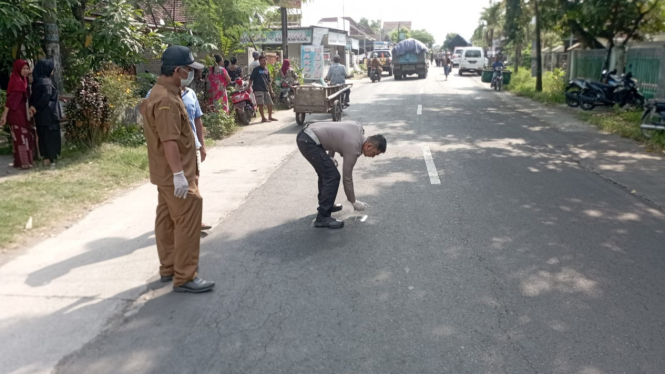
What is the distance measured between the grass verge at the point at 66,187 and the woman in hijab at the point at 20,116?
326 millimetres

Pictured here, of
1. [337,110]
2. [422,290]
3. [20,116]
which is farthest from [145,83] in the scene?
[422,290]

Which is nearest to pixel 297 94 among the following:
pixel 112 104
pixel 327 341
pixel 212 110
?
pixel 212 110

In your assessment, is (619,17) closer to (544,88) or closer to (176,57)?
(544,88)

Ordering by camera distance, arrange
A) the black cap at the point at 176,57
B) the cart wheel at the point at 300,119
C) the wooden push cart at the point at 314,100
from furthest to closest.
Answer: the cart wheel at the point at 300,119
the wooden push cart at the point at 314,100
the black cap at the point at 176,57

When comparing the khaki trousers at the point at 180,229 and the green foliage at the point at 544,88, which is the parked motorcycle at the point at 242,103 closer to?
the khaki trousers at the point at 180,229

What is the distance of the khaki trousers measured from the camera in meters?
4.43

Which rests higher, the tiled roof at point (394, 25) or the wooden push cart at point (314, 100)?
the tiled roof at point (394, 25)

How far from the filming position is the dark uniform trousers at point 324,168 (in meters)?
5.98

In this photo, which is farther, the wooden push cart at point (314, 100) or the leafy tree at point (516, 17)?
the leafy tree at point (516, 17)

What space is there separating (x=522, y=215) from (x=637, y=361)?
318 cm

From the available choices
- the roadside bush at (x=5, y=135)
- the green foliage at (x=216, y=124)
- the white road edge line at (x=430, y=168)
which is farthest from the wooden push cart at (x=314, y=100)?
the roadside bush at (x=5, y=135)

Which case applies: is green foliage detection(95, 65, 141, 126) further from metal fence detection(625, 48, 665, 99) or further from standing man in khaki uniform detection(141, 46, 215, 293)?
metal fence detection(625, 48, 665, 99)

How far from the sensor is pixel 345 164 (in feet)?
18.9

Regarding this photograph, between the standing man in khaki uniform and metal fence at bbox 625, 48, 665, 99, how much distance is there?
15989 mm
